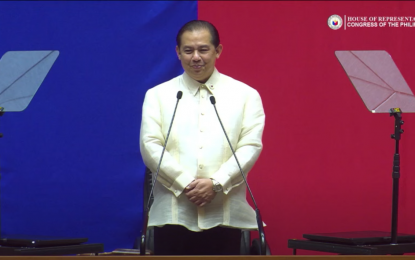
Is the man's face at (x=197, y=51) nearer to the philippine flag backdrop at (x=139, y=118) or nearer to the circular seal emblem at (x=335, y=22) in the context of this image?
the philippine flag backdrop at (x=139, y=118)

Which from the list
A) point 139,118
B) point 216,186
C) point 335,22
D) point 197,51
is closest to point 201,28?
point 197,51

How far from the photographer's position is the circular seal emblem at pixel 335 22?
407cm

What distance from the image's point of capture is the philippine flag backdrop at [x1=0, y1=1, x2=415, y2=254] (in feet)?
13.3

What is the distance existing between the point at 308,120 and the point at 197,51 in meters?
1.20

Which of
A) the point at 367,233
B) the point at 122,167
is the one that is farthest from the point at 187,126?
the point at 122,167

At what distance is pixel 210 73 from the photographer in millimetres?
3164

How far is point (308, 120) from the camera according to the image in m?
4.09

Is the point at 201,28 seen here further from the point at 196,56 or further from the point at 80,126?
the point at 80,126

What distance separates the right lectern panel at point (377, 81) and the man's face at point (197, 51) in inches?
21.6

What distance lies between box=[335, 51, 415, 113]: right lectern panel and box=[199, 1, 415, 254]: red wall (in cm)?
110

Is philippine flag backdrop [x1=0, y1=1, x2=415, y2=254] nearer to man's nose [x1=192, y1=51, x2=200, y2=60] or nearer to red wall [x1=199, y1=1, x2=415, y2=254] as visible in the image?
red wall [x1=199, y1=1, x2=415, y2=254]

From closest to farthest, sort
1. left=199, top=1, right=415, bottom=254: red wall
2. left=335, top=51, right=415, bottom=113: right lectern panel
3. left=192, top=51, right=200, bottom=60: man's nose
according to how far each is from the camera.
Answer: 1. left=335, top=51, right=415, bottom=113: right lectern panel
2. left=192, top=51, right=200, bottom=60: man's nose
3. left=199, top=1, right=415, bottom=254: red wall

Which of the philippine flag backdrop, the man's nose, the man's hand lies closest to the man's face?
the man's nose

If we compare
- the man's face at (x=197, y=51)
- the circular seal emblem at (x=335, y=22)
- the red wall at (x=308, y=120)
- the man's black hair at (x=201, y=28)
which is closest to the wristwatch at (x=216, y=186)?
Result: the man's face at (x=197, y=51)
